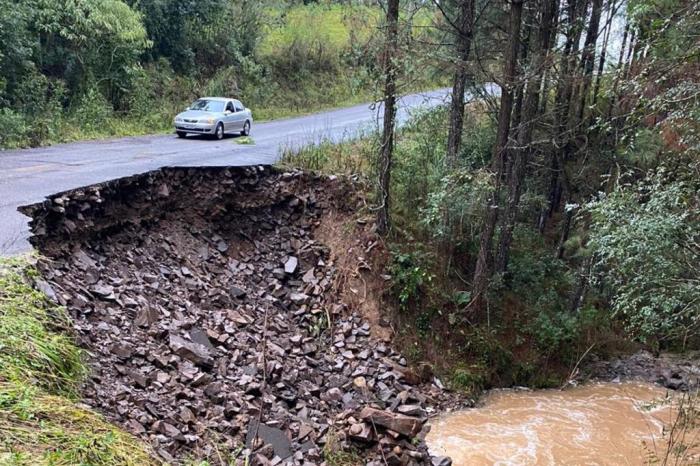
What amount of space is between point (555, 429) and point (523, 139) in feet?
18.0

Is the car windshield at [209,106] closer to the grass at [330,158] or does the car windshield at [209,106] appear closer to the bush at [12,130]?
the bush at [12,130]

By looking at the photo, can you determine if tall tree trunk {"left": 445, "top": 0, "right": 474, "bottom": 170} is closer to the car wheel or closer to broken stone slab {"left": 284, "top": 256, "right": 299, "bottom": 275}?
broken stone slab {"left": 284, "top": 256, "right": 299, "bottom": 275}

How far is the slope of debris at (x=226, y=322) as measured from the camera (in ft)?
21.9

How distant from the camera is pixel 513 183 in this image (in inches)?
428

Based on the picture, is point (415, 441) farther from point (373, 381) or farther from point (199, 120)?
point (199, 120)

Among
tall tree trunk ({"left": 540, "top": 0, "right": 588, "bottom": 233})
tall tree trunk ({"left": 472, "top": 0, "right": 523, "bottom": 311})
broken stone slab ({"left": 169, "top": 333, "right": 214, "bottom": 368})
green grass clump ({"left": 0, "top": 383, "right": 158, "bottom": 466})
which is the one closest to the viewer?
green grass clump ({"left": 0, "top": 383, "right": 158, "bottom": 466})

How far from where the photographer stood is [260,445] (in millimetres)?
6738

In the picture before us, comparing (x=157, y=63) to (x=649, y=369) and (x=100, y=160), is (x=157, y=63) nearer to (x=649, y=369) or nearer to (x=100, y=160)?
(x=100, y=160)

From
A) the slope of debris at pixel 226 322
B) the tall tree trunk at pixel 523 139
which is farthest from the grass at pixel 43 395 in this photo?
the tall tree trunk at pixel 523 139

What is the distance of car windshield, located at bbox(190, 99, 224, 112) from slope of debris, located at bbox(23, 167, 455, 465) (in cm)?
578

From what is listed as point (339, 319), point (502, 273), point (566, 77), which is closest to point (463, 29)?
point (566, 77)

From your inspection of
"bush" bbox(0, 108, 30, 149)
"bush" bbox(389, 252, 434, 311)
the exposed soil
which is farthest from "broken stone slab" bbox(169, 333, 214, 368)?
"bush" bbox(0, 108, 30, 149)

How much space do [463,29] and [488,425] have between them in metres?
7.60

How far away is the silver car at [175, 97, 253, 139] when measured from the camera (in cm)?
1609
